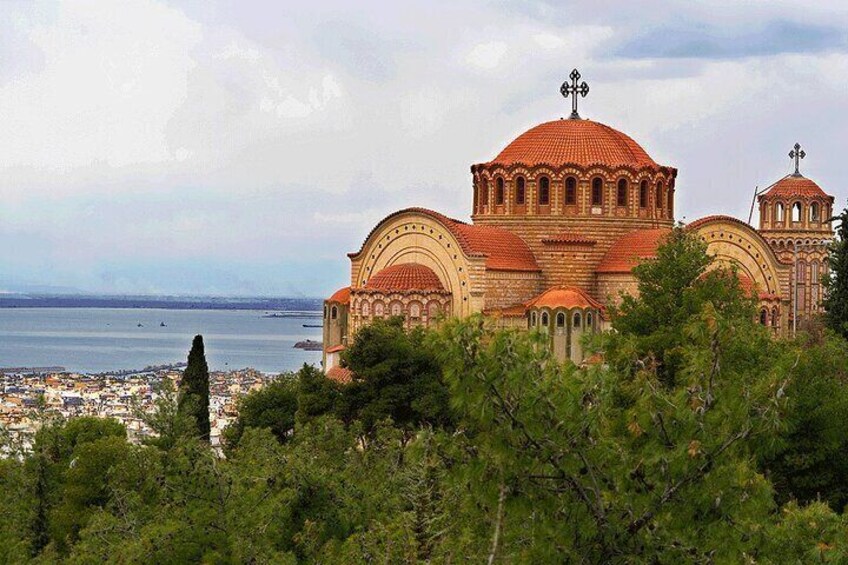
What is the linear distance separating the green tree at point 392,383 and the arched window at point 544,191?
9.69 metres

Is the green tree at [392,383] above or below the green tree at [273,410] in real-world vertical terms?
above

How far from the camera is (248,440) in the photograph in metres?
23.6

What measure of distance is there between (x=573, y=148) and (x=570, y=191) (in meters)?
1.14

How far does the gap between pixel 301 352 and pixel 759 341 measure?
456 ft

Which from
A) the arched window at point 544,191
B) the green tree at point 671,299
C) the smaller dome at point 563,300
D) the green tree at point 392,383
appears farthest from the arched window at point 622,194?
the green tree at point 671,299

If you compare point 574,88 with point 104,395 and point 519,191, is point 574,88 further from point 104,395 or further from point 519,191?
point 104,395

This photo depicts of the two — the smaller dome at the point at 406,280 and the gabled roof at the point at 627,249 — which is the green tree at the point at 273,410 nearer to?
the smaller dome at the point at 406,280

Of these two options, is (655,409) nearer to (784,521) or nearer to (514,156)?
(784,521)

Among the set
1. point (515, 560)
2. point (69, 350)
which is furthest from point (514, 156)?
point (69, 350)

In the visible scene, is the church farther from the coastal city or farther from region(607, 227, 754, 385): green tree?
region(607, 227, 754, 385): green tree

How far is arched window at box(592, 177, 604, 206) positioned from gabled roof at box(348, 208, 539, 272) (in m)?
2.15

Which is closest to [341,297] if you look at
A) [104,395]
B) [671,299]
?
[671,299]

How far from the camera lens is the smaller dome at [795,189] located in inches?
2239

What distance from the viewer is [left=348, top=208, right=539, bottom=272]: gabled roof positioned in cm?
3741
